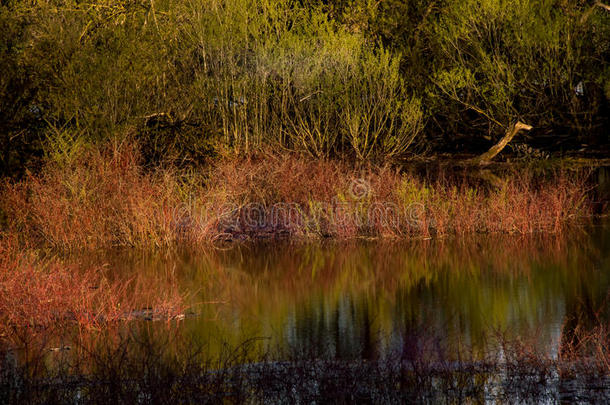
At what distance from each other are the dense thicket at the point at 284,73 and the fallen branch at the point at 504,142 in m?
0.41

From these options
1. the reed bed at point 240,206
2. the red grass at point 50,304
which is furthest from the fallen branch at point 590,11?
the red grass at point 50,304

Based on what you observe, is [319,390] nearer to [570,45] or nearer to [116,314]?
[116,314]

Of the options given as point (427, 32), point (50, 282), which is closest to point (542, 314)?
point (50, 282)

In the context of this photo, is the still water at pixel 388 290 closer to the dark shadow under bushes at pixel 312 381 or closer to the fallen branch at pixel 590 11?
the dark shadow under bushes at pixel 312 381

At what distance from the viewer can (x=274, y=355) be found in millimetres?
9555

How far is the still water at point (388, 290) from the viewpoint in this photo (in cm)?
1105

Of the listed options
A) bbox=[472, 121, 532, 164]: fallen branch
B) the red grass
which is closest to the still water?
the red grass

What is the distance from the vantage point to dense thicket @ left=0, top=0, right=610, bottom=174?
21.7 m

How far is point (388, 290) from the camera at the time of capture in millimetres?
14555

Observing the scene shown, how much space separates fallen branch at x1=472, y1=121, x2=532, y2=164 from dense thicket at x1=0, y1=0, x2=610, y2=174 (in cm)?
41

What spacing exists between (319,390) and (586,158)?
92.2ft

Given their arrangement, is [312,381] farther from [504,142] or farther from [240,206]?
[504,142]

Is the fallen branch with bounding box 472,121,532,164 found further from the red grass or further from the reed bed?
the red grass

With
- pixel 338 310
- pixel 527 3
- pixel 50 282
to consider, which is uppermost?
pixel 527 3
